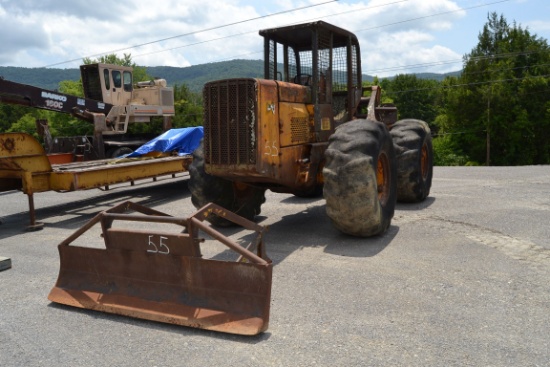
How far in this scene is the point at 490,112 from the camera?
40.6 m

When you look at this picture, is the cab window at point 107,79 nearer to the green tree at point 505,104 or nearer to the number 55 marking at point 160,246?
the number 55 marking at point 160,246

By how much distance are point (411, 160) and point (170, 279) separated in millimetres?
5295

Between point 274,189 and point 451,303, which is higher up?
point 274,189

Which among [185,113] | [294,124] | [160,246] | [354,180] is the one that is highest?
[185,113]

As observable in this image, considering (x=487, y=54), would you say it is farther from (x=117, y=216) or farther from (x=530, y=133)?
(x=117, y=216)

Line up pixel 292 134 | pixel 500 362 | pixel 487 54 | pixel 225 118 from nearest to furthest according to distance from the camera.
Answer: pixel 500 362
pixel 225 118
pixel 292 134
pixel 487 54

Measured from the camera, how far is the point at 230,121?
600cm

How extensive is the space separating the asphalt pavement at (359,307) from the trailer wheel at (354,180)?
30cm

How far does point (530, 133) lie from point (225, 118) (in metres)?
39.7

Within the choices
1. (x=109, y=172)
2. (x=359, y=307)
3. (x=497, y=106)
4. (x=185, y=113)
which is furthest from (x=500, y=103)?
(x=359, y=307)

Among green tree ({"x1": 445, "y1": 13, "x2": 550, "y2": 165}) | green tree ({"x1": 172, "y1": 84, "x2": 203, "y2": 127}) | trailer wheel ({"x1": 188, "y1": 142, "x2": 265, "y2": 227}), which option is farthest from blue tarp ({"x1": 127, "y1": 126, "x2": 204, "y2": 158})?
green tree ({"x1": 172, "y1": 84, "x2": 203, "y2": 127})

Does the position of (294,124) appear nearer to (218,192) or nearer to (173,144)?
(218,192)

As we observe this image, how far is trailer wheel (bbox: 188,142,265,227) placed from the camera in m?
7.02

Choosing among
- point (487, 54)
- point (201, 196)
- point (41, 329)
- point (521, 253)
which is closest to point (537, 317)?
point (521, 253)
